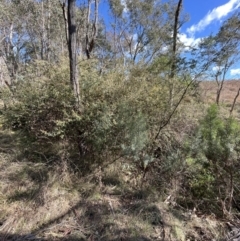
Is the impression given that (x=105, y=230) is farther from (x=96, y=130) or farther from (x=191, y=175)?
(x=191, y=175)

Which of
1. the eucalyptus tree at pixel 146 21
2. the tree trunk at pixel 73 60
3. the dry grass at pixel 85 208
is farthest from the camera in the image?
the eucalyptus tree at pixel 146 21

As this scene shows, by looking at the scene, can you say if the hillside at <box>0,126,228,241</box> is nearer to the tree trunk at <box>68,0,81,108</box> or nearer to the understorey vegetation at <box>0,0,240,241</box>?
the understorey vegetation at <box>0,0,240,241</box>

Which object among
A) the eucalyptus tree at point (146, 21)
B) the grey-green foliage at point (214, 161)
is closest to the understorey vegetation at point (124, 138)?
the grey-green foliage at point (214, 161)

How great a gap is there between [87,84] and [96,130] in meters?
0.77

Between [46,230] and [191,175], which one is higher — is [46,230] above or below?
below

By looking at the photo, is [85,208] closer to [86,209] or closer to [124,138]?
[86,209]

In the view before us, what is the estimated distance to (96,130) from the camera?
10.2 feet

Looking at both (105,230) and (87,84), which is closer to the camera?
(105,230)

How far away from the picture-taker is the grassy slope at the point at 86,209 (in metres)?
2.43

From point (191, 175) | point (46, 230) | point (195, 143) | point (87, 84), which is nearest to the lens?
point (46, 230)

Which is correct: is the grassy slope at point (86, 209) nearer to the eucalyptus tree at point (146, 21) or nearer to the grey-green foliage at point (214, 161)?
the grey-green foliage at point (214, 161)

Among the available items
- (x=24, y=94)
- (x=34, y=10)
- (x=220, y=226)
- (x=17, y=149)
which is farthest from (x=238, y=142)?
(x=34, y=10)

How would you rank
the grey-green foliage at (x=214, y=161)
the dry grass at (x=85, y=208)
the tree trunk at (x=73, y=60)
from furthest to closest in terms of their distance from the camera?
1. the tree trunk at (x=73, y=60)
2. the grey-green foliage at (x=214, y=161)
3. the dry grass at (x=85, y=208)

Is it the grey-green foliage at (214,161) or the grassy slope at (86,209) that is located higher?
the grey-green foliage at (214,161)
